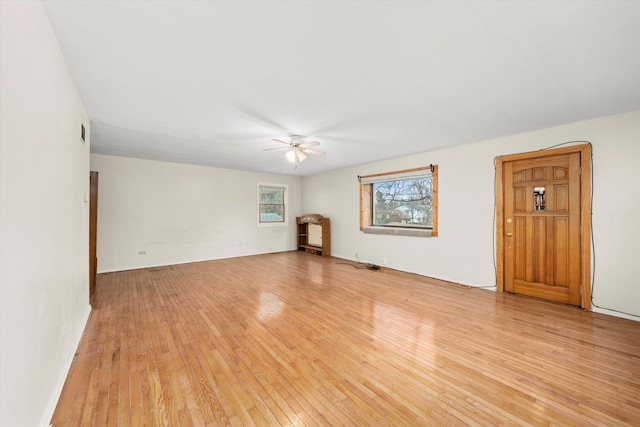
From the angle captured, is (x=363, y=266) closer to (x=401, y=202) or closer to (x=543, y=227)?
(x=401, y=202)

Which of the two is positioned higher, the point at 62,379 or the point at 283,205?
the point at 283,205

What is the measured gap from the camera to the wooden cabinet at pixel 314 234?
681 cm

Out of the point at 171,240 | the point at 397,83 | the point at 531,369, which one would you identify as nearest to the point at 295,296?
the point at 531,369

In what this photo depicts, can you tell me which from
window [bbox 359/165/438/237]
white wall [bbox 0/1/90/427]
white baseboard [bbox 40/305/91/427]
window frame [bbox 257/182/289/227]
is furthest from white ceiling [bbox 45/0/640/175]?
window frame [bbox 257/182/289/227]

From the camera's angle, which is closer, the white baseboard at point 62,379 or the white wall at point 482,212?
the white baseboard at point 62,379

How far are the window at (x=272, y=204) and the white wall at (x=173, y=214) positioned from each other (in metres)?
0.18

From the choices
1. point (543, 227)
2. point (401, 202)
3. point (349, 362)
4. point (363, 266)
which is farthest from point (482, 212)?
point (349, 362)

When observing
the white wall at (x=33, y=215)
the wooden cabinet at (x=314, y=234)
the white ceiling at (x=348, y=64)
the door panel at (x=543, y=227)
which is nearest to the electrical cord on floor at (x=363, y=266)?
the wooden cabinet at (x=314, y=234)

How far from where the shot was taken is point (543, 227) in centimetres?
353

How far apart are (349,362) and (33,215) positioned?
7.50ft

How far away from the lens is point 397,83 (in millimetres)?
2229

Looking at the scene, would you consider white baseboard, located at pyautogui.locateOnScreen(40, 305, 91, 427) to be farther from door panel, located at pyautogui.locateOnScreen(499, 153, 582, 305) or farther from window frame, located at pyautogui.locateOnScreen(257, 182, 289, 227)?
door panel, located at pyautogui.locateOnScreen(499, 153, 582, 305)

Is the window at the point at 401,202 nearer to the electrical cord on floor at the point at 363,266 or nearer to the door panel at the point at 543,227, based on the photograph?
the electrical cord on floor at the point at 363,266

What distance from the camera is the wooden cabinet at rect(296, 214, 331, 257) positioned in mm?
6812
